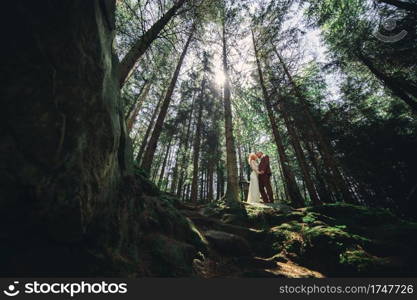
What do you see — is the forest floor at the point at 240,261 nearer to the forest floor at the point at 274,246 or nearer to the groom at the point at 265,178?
the forest floor at the point at 274,246

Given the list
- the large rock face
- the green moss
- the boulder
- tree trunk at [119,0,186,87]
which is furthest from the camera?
tree trunk at [119,0,186,87]

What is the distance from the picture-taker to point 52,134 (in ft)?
6.81

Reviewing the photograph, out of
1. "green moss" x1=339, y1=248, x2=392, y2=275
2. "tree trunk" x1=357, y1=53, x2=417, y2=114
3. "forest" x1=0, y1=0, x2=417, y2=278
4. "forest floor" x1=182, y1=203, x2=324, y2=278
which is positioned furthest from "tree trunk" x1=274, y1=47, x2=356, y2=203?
"forest floor" x1=182, y1=203, x2=324, y2=278

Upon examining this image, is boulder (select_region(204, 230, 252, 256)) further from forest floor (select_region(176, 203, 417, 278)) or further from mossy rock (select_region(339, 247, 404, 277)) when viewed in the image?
mossy rock (select_region(339, 247, 404, 277))

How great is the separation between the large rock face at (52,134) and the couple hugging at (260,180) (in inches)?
333

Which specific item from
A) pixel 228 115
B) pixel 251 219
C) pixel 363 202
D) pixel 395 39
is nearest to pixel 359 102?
pixel 395 39

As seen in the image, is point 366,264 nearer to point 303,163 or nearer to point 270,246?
point 270,246

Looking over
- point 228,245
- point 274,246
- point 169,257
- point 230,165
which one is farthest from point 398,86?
point 169,257

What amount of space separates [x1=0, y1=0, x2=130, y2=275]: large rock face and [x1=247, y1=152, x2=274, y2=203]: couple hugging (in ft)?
27.7

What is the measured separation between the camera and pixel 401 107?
1377cm

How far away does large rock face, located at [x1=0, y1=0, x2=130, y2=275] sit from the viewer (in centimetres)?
189

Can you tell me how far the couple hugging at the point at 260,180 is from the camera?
9.87 meters

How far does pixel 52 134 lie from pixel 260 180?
9.43 m

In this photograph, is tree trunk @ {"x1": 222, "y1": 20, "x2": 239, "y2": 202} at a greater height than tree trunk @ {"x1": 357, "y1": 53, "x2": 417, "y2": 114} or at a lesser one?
lesser
